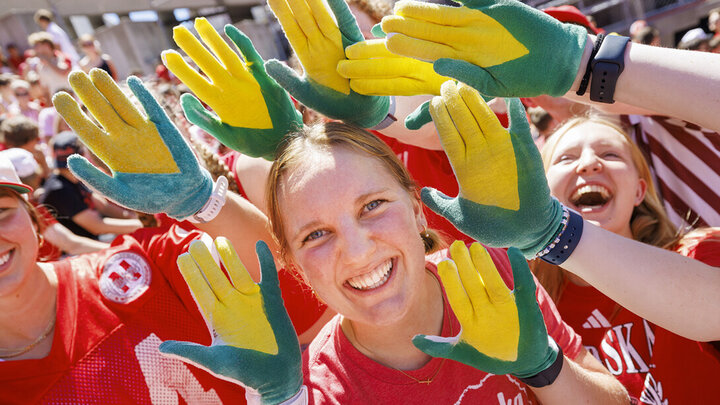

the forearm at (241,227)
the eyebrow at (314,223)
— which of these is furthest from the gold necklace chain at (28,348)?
the eyebrow at (314,223)

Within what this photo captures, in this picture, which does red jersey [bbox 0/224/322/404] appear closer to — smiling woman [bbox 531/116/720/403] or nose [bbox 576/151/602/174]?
smiling woman [bbox 531/116/720/403]

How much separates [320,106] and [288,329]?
655 mm

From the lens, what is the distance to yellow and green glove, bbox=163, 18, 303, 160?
1.55 metres

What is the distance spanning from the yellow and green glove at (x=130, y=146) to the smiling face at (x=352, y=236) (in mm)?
360

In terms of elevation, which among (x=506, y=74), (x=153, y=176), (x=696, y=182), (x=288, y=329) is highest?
(x=506, y=74)

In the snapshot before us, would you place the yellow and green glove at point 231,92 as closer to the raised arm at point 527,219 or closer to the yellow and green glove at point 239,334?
the yellow and green glove at point 239,334

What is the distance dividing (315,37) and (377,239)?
62 centimetres

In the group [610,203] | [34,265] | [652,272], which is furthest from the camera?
[610,203]

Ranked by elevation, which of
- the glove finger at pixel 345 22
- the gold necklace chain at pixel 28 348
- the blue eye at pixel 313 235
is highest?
the glove finger at pixel 345 22

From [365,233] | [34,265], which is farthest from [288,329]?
[34,265]

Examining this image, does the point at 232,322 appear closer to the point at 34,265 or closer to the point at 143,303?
the point at 143,303

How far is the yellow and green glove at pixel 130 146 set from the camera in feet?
4.61

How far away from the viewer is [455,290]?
1.17 m

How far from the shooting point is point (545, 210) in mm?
1218
